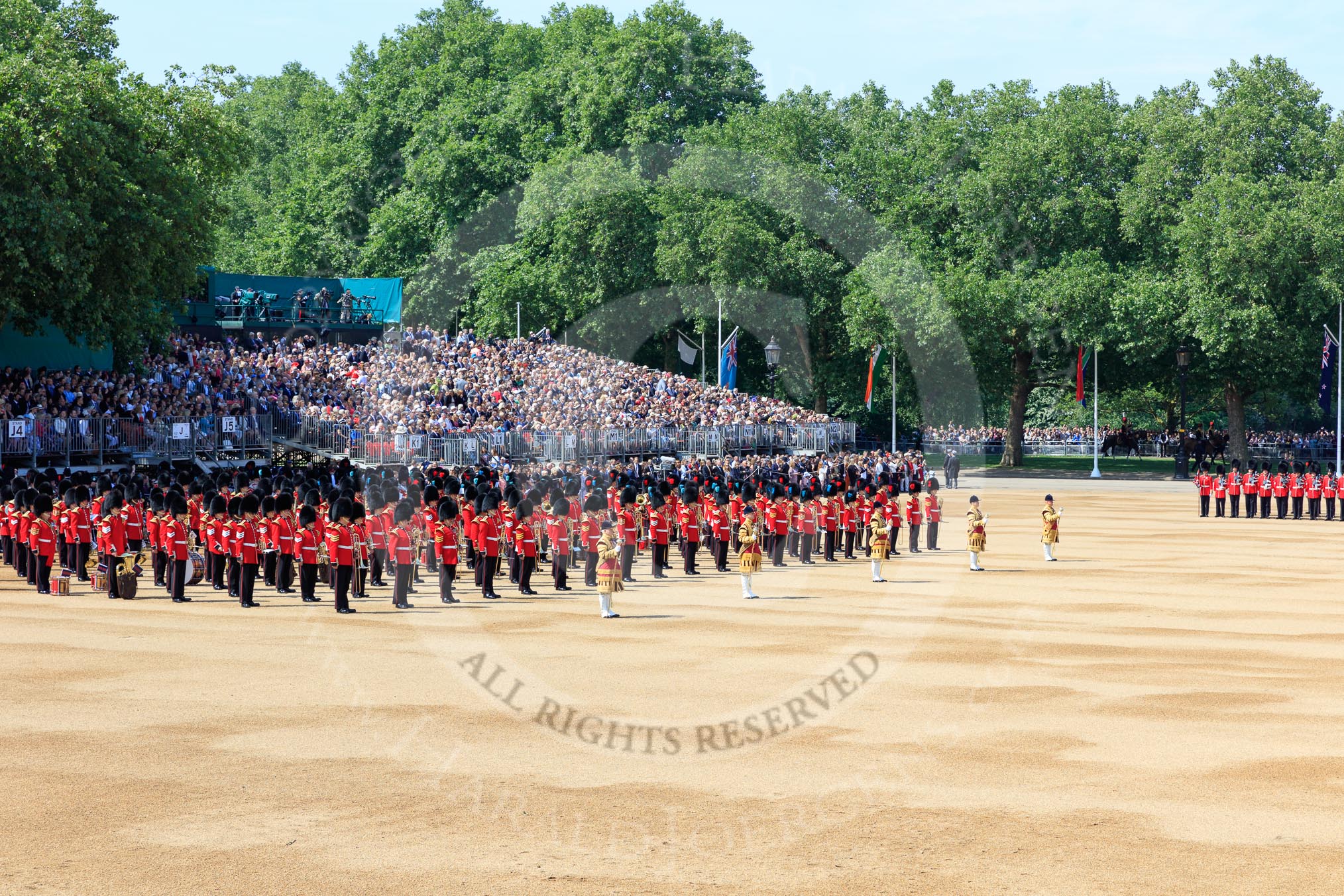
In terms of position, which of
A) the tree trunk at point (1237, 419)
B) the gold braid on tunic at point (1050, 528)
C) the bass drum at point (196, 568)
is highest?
the tree trunk at point (1237, 419)

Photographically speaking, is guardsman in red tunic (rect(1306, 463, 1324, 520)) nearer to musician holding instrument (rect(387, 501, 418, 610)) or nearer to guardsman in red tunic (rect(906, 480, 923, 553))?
guardsman in red tunic (rect(906, 480, 923, 553))

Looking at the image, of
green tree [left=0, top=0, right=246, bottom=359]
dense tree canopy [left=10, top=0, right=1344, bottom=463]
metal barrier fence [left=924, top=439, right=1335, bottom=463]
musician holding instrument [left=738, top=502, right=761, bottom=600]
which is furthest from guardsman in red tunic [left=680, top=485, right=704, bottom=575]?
metal barrier fence [left=924, top=439, right=1335, bottom=463]

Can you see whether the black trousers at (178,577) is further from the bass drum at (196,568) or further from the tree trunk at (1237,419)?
the tree trunk at (1237,419)

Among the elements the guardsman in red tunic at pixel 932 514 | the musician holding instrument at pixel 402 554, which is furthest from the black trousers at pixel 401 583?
the guardsman in red tunic at pixel 932 514

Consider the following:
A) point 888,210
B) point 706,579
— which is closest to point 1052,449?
point 888,210

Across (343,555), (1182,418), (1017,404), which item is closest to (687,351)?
(1017,404)

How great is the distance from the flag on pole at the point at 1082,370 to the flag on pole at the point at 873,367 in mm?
7366

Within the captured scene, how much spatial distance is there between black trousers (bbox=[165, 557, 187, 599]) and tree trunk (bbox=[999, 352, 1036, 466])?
1677 inches

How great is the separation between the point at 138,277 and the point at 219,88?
9102 mm

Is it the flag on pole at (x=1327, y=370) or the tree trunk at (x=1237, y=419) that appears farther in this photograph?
the tree trunk at (x=1237, y=419)

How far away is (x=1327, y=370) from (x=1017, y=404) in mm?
13050

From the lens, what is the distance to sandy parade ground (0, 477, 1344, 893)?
27.2ft

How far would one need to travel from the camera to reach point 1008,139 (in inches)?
2221

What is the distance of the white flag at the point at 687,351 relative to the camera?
57.0 metres
